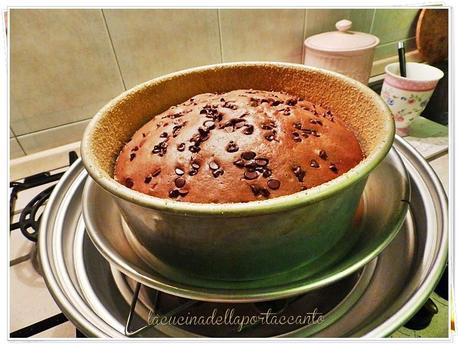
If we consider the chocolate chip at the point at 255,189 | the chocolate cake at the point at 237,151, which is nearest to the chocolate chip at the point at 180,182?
the chocolate cake at the point at 237,151

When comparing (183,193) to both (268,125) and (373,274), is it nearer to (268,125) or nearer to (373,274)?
(268,125)

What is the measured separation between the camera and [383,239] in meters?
0.48

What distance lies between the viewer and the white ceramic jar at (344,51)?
102 centimetres

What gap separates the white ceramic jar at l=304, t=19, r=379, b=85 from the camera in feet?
3.34

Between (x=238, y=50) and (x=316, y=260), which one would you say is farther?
(x=238, y=50)

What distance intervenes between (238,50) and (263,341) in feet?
3.03

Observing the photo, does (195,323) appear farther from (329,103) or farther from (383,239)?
(329,103)

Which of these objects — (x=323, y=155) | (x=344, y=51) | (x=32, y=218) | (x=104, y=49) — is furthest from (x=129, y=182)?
(x=344, y=51)

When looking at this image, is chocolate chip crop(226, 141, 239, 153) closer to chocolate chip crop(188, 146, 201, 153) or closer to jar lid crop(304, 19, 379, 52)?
chocolate chip crop(188, 146, 201, 153)

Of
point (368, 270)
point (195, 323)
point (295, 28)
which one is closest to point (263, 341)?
point (195, 323)

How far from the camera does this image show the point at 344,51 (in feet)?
3.29

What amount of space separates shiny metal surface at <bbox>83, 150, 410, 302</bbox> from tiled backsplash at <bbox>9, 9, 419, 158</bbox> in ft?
1.62

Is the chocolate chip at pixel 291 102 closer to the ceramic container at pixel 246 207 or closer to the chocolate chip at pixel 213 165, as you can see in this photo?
the ceramic container at pixel 246 207

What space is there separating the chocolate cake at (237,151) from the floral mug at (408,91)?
460 millimetres
